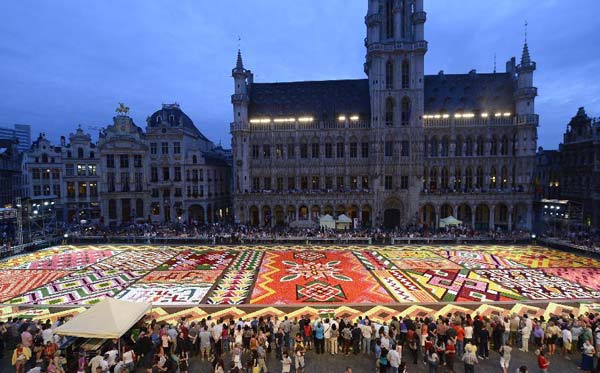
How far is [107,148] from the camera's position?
5388cm

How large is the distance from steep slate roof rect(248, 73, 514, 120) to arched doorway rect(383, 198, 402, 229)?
48.7 feet

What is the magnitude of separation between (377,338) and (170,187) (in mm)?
49341

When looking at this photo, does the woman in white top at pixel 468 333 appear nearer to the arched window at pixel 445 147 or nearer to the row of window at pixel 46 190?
the arched window at pixel 445 147

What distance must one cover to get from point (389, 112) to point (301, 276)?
3497 centimetres

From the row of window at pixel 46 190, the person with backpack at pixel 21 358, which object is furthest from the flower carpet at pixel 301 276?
the row of window at pixel 46 190

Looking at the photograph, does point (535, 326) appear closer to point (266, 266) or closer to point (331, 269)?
point (331, 269)

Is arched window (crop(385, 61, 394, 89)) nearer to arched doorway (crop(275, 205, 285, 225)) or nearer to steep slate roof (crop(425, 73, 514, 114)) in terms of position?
steep slate roof (crop(425, 73, 514, 114))

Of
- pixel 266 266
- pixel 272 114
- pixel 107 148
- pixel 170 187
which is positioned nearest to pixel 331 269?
pixel 266 266

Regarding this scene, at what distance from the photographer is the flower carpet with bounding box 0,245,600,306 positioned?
20.9 metres

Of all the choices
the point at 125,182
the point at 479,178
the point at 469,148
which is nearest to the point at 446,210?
the point at 479,178

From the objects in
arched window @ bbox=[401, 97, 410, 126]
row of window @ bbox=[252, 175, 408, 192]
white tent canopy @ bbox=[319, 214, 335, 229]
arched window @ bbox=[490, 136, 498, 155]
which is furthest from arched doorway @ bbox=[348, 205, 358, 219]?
arched window @ bbox=[490, 136, 498, 155]

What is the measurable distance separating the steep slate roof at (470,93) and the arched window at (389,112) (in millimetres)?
6123

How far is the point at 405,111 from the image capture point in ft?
167

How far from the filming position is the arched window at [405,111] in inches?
1983
